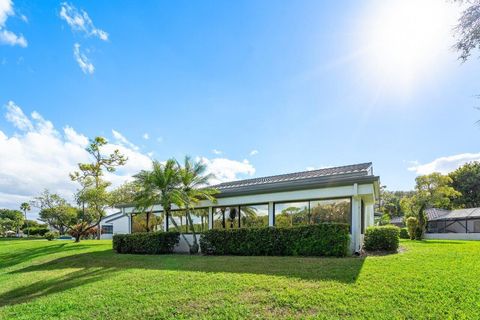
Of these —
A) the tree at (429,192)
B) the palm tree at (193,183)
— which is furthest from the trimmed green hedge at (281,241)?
the tree at (429,192)

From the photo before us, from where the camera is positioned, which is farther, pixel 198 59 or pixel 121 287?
pixel 198 59

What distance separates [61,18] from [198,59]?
5.47 meters

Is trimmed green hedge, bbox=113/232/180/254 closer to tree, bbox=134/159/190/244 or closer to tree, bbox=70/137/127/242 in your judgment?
tree, bbox=134/159/190/244

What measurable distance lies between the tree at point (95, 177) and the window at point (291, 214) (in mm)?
18042

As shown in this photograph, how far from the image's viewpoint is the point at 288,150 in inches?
701

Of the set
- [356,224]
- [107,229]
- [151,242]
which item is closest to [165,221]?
[151,242]

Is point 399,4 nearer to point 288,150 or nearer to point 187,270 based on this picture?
point 187,270

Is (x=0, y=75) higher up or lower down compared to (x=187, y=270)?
higher up

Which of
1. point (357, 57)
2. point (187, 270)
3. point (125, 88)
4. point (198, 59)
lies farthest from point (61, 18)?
point (357, 57)

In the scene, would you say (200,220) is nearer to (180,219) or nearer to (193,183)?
(180,219)

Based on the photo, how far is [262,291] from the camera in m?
6.80

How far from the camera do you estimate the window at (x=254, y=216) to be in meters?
14.7

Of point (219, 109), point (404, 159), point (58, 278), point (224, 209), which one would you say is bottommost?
point (58, 278)

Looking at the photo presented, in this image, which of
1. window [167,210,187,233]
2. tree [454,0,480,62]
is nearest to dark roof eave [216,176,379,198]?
window [167,210,187,233]
